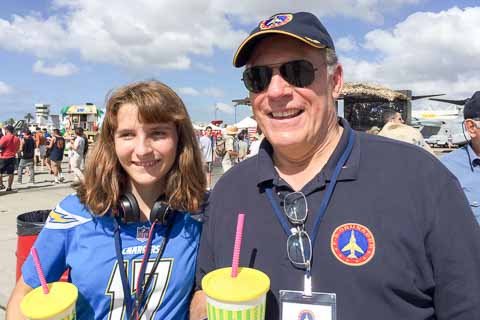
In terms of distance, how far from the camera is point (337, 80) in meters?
1.83

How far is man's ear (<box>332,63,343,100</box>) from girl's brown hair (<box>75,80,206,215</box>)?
0.85 metres

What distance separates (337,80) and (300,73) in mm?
270

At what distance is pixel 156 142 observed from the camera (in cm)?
203

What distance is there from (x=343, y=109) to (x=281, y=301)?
38.1 feet

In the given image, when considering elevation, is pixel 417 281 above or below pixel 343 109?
below

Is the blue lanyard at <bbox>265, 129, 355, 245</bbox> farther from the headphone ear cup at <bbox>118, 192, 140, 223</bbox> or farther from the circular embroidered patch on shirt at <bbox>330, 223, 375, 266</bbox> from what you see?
Answer: the headphone ear cup at <bbox>118, 192, 140, 223</bbox>

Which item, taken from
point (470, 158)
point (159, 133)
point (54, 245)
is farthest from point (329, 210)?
point (470, 158)

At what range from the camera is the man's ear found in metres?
1.80

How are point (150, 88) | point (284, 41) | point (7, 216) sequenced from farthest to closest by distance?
1. point (7, 216)
2. point (150, 88)
3. point (284, 41)

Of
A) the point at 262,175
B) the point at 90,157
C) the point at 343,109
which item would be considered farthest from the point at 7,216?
the point at 343,109

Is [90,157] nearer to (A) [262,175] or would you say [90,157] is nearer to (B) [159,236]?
(B) [159,236]

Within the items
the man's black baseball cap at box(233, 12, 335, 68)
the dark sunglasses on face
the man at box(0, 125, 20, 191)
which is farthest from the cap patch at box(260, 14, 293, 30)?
the man at box(0, 125, 20, 191)

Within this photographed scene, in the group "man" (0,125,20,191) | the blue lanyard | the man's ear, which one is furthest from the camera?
"man" (0,125,20,191)

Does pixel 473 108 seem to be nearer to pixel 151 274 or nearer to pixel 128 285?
pixel 151 274
